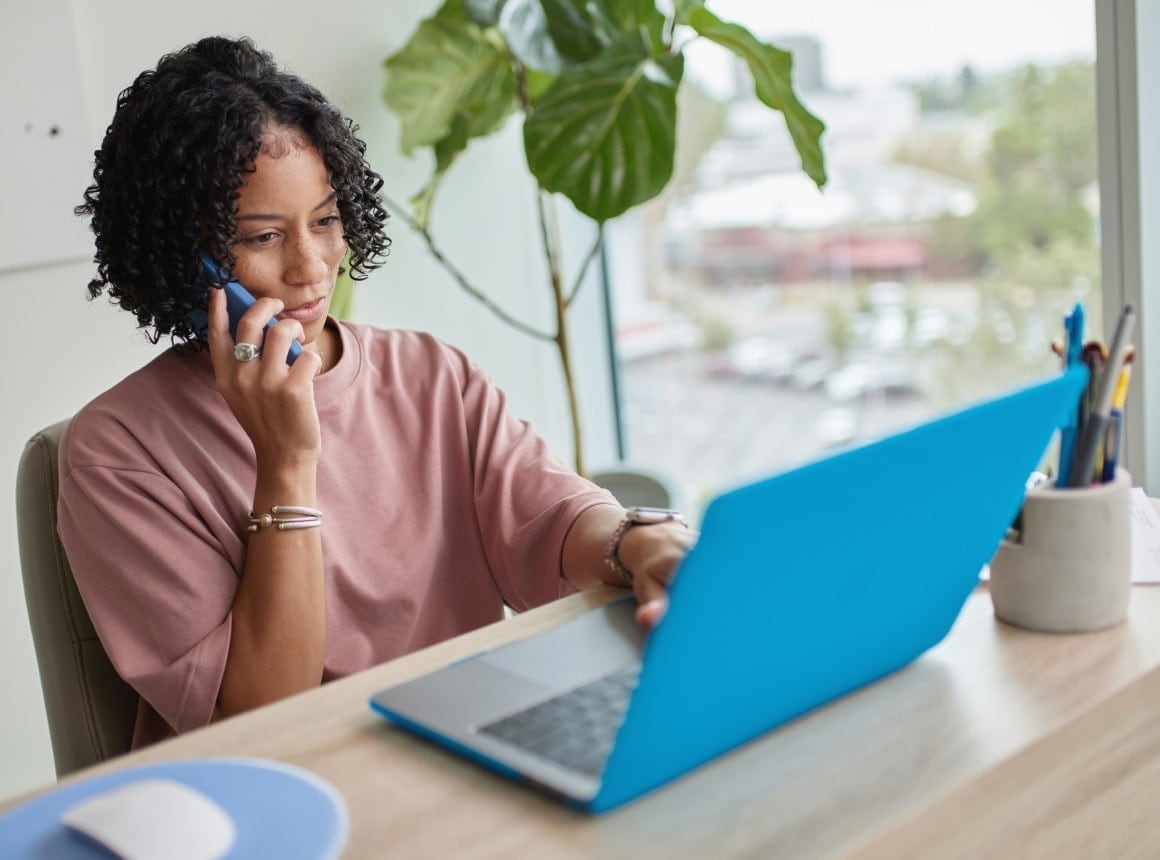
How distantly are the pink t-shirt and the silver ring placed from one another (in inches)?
4.4

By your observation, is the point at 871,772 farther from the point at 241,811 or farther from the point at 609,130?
the point at 609,130

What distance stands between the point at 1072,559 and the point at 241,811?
57 cm

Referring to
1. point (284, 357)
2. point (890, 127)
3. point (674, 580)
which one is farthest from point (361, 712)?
point (890, 127)

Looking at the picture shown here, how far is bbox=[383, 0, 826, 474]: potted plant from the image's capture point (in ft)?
7.04

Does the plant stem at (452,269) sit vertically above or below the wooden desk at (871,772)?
above

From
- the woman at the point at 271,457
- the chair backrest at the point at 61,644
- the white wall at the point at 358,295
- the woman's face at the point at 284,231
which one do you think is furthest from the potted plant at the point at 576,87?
the chair backrest at the point at 61,644

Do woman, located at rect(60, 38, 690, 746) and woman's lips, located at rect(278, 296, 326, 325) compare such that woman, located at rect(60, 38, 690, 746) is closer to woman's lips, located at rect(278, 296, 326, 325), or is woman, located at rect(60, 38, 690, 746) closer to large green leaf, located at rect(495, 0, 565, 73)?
woman's lips, located at rect(278, 296, 326, 325)

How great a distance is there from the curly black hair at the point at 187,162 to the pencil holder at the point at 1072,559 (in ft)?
2.66

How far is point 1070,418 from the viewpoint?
90 centimetres

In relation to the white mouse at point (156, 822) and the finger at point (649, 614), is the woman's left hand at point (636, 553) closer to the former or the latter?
the finger at point (649, 614)

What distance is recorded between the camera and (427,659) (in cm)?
95

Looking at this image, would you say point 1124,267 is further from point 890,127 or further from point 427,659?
point 427,659

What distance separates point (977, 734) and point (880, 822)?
0.42 feet

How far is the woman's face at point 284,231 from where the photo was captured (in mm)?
1317
